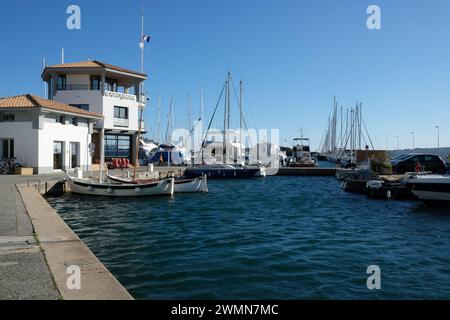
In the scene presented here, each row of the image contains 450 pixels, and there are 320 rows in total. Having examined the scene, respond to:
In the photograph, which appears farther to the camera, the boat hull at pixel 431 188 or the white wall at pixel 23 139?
the white wall at pixel 23 139

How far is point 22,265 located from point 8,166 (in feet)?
92.8

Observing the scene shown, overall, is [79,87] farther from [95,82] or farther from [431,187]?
[431,187]

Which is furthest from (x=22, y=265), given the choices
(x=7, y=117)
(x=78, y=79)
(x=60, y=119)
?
(x=78, y=79)

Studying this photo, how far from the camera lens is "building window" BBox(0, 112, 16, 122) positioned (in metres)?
33.2

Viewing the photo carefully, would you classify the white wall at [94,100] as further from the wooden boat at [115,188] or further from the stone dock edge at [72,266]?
the stone dock edge at [72,266]

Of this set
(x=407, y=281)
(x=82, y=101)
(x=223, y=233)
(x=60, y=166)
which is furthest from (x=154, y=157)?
(x=407, y=281)

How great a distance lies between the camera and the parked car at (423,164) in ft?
111

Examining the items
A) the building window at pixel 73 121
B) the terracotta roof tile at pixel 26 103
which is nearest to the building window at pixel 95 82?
the building window at pixel 73 121

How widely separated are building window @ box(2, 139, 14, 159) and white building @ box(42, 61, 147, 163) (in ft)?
36.4

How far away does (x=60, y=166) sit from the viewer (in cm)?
3559

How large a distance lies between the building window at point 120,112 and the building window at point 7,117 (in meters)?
13.3

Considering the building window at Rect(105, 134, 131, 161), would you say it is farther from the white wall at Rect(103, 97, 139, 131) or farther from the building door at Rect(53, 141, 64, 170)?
the building door at Rect(53, 141, 64, 170)
